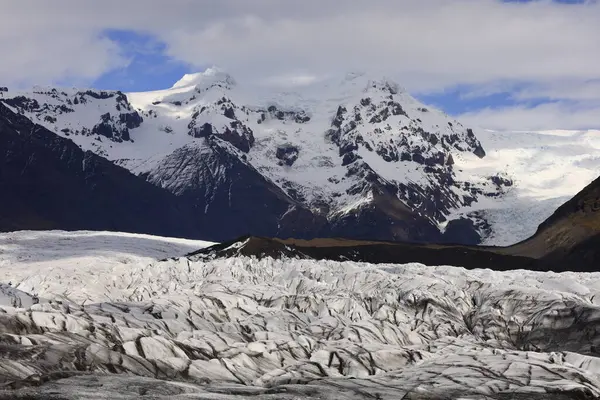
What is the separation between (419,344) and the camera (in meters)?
91.8

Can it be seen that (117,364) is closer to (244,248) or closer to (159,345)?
(159,345)

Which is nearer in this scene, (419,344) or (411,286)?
(419,344)

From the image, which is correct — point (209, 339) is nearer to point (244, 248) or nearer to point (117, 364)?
point (117, 364)

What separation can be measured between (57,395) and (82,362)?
44.9 feet

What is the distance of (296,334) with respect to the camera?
8681 cm

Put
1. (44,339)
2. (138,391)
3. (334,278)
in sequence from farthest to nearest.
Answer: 1. (334,278)
2. (44,339)
3. (138,391)

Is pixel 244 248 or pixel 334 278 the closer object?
pixel 334 278

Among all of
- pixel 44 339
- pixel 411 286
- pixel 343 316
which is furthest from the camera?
pixel 411 286

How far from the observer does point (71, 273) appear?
155 metres

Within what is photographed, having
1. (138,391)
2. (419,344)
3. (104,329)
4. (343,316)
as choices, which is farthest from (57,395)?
(343,316)

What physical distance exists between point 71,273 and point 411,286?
235 feet

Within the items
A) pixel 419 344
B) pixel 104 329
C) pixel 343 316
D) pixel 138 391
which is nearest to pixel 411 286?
pixel 343 316

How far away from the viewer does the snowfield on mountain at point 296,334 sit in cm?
5534

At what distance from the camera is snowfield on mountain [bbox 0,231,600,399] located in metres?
55.3
